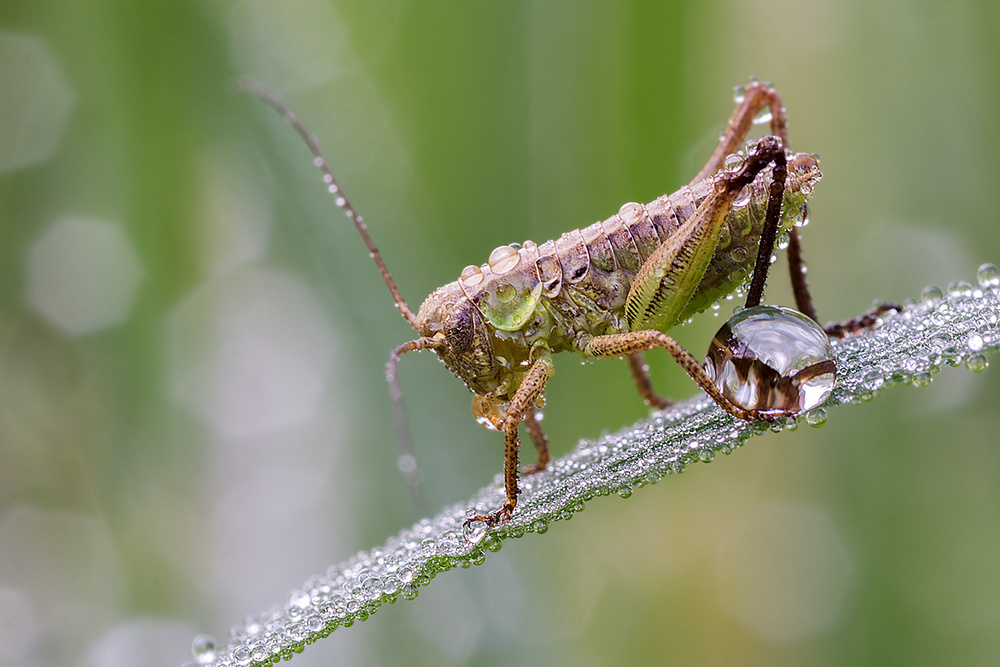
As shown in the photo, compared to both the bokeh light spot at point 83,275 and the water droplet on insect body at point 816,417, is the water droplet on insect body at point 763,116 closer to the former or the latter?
the water droplet on insect body at point 816,417

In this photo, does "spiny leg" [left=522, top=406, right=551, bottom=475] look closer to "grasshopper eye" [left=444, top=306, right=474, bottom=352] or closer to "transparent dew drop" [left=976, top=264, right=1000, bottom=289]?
"grasshopper eye" [left=444, top=306, right=474, bottom=352]

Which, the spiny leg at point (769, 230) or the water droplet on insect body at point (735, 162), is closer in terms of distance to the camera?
the spiny leg at point (769, 230)

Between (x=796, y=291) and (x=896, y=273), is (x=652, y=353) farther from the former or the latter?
(x=896, y=273)

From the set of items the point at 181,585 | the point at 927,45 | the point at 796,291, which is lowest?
the point at 181,585

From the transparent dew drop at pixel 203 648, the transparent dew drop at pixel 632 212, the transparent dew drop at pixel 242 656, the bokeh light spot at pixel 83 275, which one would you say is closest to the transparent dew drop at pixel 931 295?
the transparent dew drop at pixel 632 212

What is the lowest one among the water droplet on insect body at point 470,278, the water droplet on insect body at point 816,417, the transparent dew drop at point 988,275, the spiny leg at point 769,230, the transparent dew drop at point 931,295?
the water droplet on insect body at point 816,417

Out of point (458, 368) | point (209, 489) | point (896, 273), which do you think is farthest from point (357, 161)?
point (896, 273)
